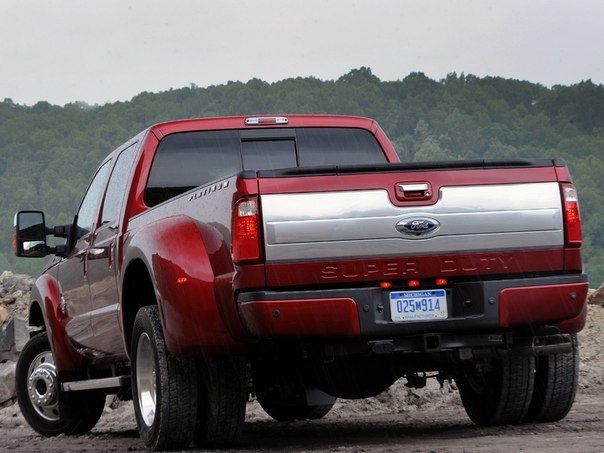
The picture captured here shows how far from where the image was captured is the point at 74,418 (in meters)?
9.27

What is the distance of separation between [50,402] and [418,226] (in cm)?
423

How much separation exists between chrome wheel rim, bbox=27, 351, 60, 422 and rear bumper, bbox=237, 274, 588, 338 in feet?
12.1

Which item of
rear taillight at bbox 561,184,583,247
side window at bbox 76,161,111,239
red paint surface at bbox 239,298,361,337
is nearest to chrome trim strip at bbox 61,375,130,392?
side window at bbox 76,161,111,239

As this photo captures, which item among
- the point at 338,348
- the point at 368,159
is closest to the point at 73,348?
the point at 368,159

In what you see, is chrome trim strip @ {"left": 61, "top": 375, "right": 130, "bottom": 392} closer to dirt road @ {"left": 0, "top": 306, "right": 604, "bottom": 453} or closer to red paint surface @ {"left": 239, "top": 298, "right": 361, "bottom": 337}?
dirt road @ {"left": 0, "top": 306, "right": 604, "bottom": 453}

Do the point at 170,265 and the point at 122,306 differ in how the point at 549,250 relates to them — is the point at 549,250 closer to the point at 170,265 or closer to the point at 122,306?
the point at 170,265

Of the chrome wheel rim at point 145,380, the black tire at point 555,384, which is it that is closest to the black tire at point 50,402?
the chrome wheel rim at point 145,380

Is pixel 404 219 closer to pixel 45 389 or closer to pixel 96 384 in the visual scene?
pixel 96 384

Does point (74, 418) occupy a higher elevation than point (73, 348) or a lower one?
lower

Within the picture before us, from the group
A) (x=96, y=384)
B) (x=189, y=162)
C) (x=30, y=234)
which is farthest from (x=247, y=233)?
(x=30, y=234)

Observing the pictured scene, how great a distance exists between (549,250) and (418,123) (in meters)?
109

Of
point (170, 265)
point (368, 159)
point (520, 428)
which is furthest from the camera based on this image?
point (368, 159)

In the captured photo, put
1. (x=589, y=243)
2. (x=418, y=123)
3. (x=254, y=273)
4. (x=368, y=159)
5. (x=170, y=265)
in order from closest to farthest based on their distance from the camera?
(x=254, y=273) → (x=170, y=265) → (x=368, y=159) → (x=589, y=243) → (x=418, y=123)

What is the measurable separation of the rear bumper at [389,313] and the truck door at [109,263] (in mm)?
1957
